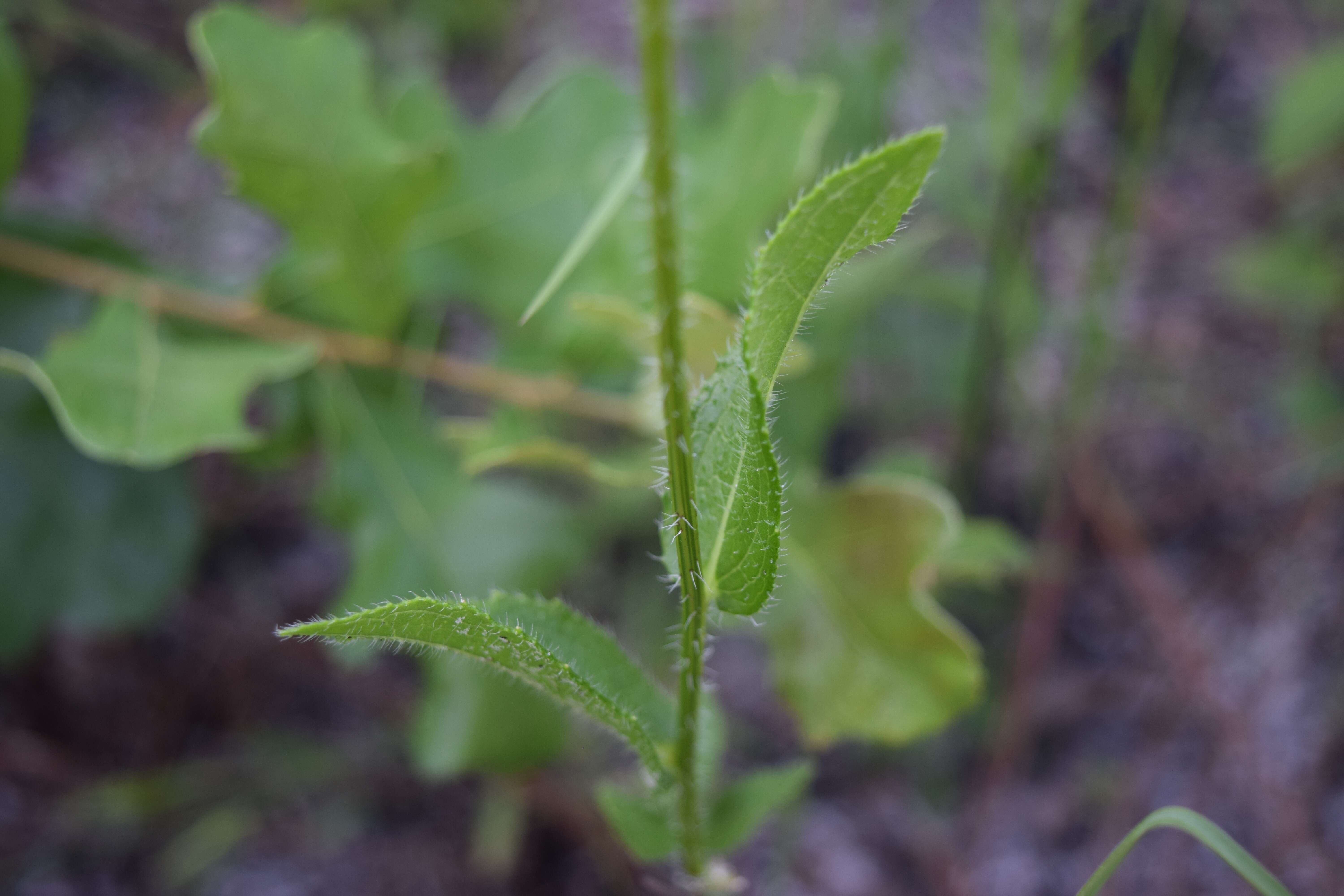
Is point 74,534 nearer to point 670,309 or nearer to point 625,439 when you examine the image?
point 625,439

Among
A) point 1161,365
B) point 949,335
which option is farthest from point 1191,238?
point 949,335

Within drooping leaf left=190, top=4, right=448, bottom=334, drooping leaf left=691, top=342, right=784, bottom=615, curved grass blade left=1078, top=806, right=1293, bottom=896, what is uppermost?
drooping leaf left=190, top=4, right=448, bottom=334

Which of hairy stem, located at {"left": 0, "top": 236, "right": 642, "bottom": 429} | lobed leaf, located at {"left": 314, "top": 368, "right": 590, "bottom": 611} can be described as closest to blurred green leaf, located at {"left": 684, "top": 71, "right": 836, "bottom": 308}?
hairy stem, located at {"left": 0, "top": 236, "right": 642, "bottom": 429}

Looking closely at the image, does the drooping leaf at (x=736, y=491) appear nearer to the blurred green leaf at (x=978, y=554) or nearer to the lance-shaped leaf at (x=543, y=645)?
the lance-shaped leaf at (x=543, y=645)

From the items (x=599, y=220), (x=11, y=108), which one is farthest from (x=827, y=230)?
(x=11, y=108)

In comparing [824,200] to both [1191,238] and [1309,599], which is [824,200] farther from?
[1191,238]

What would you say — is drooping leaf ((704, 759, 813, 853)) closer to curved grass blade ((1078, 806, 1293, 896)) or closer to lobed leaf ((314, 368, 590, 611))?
curved grass blade ((1078, 806, 1293, 896))
